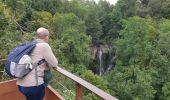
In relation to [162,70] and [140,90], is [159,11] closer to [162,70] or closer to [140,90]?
[162,70]

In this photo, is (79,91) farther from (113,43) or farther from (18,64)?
(113,43)

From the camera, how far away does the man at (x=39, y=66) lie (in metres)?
2.90

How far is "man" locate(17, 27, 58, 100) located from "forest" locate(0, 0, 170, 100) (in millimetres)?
15900

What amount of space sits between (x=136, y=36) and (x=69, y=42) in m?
7.85

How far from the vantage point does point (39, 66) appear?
9.73ft

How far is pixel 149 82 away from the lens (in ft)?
86.5

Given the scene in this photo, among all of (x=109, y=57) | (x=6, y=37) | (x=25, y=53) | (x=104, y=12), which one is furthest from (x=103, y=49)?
(x=25, y=53)

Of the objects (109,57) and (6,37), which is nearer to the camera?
(6,37)

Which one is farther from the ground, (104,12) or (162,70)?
(104,12)

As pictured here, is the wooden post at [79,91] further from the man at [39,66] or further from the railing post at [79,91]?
the man at [39,66]

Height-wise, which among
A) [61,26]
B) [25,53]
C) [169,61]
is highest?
[25,53]

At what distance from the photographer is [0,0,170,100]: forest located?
85.0 feet

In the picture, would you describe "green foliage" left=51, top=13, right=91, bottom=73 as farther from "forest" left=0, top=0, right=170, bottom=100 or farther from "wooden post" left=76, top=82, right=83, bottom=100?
"wooden post" left=76, top=82, right=83, bottom=100

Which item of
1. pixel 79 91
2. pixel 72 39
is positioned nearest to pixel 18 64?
pixel 79 91
